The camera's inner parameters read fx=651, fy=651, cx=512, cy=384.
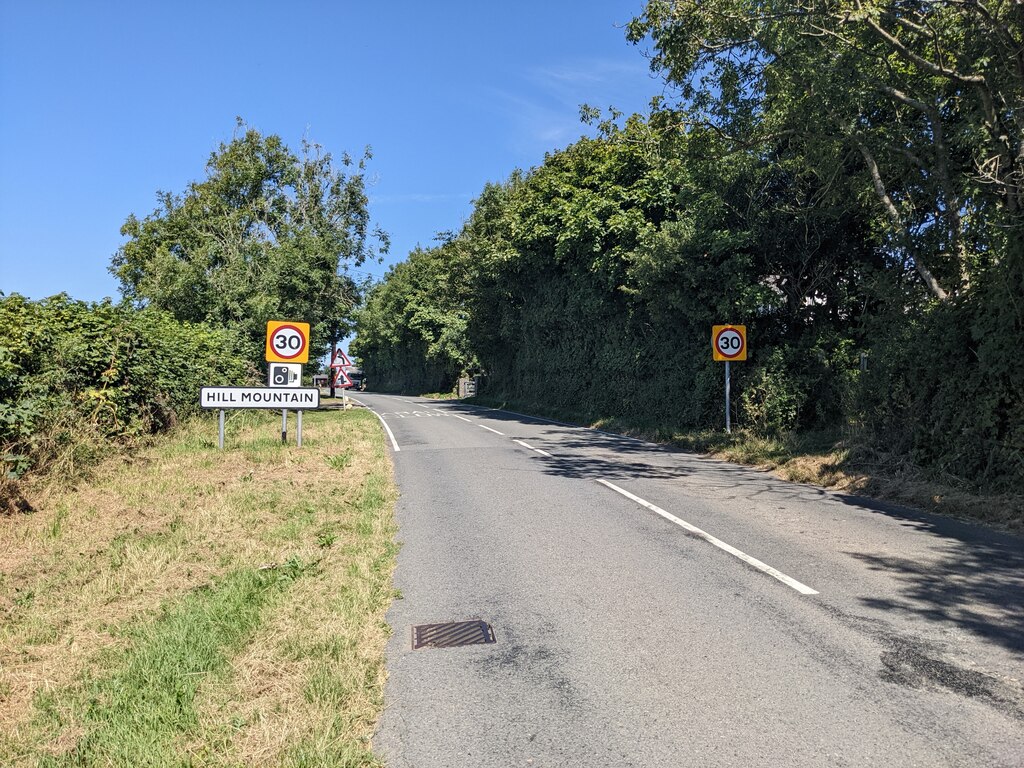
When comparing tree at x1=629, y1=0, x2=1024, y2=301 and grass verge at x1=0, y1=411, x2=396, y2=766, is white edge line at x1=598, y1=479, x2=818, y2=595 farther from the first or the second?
tree at x1=629, y1=0, x2=1024, y2=301

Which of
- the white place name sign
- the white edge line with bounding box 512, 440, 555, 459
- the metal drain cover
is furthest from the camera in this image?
the white edge line with bounding box 512, 440, 555, 459

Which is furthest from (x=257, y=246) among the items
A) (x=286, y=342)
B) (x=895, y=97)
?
(x=895, y=97)

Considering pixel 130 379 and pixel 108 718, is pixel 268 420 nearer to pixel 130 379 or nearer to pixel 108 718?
pixel 130 379

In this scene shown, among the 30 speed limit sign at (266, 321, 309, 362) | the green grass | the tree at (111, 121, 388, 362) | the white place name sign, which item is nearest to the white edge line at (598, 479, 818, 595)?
the green grass

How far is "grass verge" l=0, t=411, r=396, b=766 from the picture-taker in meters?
3.46

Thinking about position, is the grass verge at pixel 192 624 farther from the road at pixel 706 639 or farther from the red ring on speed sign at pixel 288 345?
the red ring on speed sign at pixel 288 345

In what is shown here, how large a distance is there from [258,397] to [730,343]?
1132 centimetres

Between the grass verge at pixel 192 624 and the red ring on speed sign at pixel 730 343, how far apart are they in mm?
10187

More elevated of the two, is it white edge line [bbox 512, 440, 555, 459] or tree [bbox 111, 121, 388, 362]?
tree [bbox 111, 121, 388, 362]

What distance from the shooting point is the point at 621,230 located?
23062 millimetres

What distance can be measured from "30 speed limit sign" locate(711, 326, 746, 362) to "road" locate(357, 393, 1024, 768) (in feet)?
24.8

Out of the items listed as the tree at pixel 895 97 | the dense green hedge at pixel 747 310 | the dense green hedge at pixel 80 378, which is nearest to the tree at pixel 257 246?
the dense green hedge at pixel 747 310

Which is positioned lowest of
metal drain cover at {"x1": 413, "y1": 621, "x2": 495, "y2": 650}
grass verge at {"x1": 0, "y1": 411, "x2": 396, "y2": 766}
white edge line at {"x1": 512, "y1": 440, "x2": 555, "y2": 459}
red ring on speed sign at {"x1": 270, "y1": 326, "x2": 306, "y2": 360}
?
metal drain cover at {"x1": 413, "y1": 621, "x2": 495, "y2": 650}

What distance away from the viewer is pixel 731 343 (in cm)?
1662
